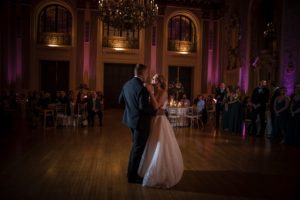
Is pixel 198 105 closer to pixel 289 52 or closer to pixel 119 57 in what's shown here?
pixel 289 52

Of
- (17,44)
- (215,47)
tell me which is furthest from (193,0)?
(17,44)

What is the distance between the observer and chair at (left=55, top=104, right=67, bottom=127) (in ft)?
31.9

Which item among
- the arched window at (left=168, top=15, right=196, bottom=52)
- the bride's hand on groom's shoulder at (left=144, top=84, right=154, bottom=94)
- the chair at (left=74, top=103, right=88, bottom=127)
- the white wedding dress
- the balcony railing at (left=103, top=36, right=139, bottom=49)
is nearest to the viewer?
the white wedding dress

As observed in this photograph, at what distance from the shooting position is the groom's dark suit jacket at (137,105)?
4070 mm

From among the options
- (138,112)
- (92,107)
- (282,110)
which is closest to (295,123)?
(282,110)

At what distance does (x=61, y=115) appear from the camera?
9742 mm

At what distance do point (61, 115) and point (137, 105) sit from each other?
6.23 meters

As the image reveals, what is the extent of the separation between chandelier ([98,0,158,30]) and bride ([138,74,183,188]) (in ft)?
16.4

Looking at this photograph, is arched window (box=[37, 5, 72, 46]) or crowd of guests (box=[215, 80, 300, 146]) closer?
crowd of guests (box=[215, 80, 300, 146])

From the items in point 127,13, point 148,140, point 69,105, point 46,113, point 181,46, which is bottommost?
point 46,113

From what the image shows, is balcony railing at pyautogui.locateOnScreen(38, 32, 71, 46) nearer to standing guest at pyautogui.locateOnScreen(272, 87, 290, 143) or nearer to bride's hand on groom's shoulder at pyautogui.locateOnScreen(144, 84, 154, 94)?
standing guest at pyautogui.locateOnScreen(272, 87, 290, 143)

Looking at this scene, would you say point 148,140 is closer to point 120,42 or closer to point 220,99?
point 220,99

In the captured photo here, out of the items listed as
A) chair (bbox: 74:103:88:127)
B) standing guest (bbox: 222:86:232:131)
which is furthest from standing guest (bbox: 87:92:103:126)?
standing guest (bbox: 222:86:232:131)

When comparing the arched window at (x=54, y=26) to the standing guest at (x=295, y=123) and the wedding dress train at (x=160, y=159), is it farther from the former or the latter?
the wedding dress train at (x=160, y=159)
